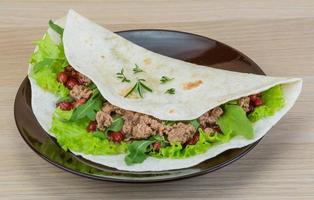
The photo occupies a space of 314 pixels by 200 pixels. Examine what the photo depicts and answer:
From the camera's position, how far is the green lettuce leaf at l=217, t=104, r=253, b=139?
1.97 m

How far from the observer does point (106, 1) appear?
3.18 metres

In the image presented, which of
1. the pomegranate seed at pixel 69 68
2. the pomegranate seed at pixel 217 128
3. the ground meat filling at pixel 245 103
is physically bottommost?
the pomegranate seed at pixel 69 68

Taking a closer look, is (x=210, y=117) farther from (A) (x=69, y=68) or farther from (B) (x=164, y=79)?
(A) (x=69, y=68)

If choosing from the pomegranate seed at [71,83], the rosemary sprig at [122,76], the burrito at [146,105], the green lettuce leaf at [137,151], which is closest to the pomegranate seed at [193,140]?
the burrito at [146,105]

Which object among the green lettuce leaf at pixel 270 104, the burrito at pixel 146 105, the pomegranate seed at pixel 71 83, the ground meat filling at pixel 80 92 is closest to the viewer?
the burrito at pixel 146 105

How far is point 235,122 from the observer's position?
2018 mm

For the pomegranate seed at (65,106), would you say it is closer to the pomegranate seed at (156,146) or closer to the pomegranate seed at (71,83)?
the pomegranate seed at (71,83)

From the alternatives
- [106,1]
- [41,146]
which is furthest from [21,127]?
[106,1]

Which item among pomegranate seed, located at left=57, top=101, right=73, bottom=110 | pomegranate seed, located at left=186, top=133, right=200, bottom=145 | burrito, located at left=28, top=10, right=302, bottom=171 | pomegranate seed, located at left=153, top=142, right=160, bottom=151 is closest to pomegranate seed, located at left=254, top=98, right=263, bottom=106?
burrito, located at left=28, top=10, right=302, bottom=171

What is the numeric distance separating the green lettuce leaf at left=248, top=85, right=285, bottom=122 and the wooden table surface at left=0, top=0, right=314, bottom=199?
12 centimetres

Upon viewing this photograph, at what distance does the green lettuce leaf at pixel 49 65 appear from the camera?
2.31 meters

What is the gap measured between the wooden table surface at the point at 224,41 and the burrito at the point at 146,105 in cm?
11

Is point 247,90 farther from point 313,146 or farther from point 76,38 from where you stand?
point 76,38

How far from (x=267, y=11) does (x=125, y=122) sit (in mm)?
1223
